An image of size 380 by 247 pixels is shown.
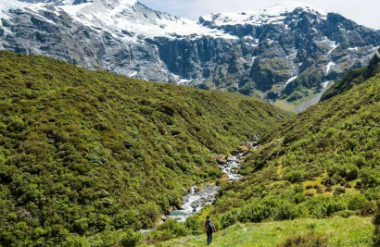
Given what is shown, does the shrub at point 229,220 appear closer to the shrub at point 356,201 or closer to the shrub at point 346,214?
the shrub at point 356,201

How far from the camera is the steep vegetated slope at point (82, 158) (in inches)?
1551

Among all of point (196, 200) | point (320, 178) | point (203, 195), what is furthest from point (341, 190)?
point (203, 195)

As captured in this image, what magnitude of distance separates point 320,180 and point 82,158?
40819 millimetres

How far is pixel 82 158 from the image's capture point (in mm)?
50438

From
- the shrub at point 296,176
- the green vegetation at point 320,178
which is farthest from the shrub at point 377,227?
the shrub at point 296,176

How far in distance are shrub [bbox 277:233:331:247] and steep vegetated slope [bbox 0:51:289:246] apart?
33373 mm

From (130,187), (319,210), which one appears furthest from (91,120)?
(319,210)

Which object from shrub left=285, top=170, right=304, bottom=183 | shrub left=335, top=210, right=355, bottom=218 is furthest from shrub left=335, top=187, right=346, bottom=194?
shrub left=335, top=210, right=355, bottom=218

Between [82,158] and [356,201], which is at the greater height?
[356,201]

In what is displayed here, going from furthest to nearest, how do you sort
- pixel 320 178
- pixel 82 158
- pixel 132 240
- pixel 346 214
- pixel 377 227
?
pixel 82 158 < pixel 320 178 < pixel 132 240 < pixel 346 214 < pixel 377 227

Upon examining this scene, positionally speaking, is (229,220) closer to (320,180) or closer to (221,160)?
(320,180)

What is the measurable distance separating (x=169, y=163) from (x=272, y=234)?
52.5 metres

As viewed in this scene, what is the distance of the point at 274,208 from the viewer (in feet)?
101

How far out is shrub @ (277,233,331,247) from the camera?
13845 millimetres
